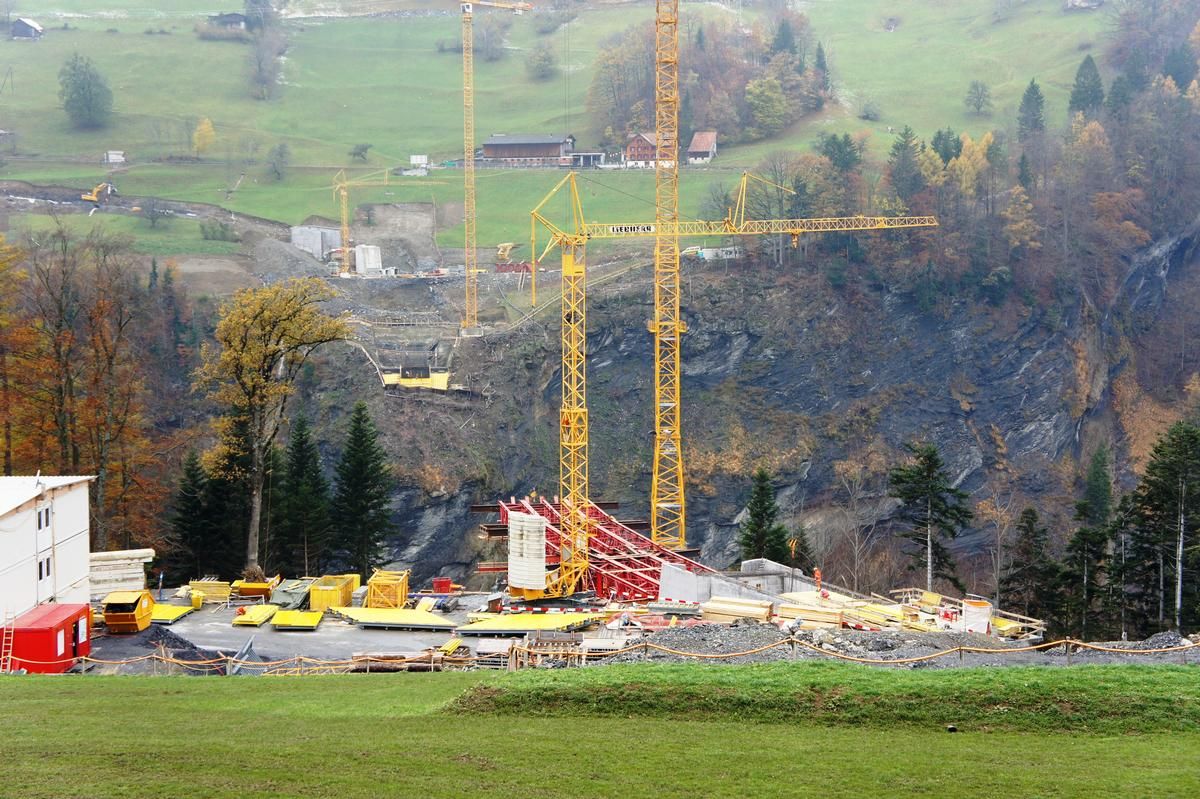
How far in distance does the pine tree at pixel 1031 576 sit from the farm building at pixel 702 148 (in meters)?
60.0

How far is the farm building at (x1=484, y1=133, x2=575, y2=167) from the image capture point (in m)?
104

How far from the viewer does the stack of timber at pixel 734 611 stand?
95.4 feet

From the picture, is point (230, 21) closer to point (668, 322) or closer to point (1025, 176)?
point (1025, 176)

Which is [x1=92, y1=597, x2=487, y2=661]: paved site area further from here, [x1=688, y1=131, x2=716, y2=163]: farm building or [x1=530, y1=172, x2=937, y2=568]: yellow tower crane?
[x1=688, y1=131, x2=716, y2=163]: farm building

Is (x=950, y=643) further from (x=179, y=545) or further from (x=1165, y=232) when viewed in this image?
(x=1165, y=232)

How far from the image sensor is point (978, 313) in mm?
82062

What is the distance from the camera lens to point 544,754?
55.6ft

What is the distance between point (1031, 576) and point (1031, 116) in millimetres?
60736

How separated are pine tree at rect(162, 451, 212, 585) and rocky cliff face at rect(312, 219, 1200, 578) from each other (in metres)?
22.4

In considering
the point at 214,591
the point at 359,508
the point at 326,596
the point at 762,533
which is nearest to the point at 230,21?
the point at 359,508

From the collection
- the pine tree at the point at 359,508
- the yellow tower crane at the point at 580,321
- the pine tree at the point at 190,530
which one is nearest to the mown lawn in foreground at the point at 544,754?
the pine tree at the point at 190,530

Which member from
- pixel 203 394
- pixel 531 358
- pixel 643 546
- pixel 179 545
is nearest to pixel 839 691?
pixel 643 546

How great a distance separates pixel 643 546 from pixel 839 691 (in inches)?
1119

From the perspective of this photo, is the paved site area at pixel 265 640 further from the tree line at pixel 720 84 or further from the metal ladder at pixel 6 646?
the tree line at pixel 720 84
